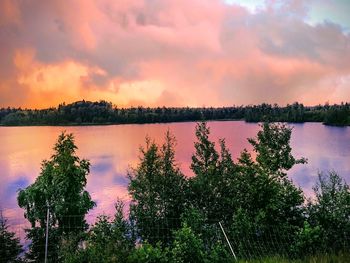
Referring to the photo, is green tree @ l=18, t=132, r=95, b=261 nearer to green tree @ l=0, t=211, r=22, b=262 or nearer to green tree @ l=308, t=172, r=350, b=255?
green tree @ l=0, t=211, r=22, b=262

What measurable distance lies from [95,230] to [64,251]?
982mm

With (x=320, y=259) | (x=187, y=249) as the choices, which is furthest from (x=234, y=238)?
(x=320, y=259)

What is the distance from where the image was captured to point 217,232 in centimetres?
1241

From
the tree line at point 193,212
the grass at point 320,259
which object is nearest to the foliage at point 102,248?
the tree line at point 193,212

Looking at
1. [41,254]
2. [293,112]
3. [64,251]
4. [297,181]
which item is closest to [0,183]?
[297,181]

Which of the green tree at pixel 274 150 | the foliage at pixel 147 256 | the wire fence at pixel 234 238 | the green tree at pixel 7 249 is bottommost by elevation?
the green tree at pixel 7 249

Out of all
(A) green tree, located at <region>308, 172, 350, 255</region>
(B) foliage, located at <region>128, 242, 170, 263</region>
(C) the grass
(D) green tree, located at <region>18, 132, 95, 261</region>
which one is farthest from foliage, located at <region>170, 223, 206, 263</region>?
(D) green tree, located at <region>18, 132, 95, 261</region>

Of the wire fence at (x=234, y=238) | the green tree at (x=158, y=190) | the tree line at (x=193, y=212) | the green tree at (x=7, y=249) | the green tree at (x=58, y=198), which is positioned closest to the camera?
the tree line at (x=193, y=212)

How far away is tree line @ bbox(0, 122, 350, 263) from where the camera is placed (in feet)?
35.4

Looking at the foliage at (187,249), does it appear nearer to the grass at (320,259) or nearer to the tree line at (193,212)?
the tree line at (193,212)

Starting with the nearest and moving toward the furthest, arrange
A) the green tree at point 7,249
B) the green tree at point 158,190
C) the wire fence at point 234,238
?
the wire fence at point 234,238, the green tree at point 7,249, the green tree at point 158,190

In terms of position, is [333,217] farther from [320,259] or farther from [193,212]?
[193,212]

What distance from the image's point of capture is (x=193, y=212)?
515 inches

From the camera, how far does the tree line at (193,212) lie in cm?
1078
